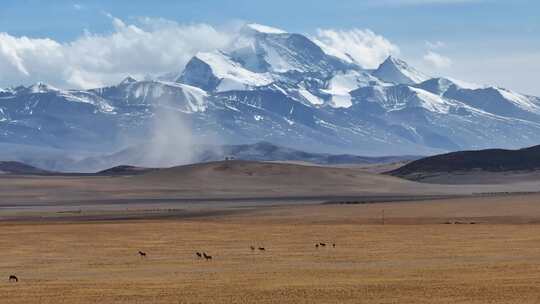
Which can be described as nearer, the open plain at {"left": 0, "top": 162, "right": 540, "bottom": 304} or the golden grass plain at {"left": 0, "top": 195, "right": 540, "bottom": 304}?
the golden grass plain at {"left": 0, "top": 195, "right": 540, "bottom": 304}

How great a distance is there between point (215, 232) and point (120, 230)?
7803 mm

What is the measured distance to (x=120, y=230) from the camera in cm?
8956

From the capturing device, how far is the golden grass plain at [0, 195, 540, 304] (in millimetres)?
45875

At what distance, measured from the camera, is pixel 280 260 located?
206 feet

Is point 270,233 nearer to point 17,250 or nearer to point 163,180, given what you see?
point 17,250

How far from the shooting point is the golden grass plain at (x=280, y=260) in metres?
45.9

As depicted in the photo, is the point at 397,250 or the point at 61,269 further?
the point at 397,250

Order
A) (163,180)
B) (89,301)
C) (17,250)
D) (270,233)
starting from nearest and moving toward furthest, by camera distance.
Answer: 1. (89,301)
2. (17,250)
3. (270,233)
4. (163,180)

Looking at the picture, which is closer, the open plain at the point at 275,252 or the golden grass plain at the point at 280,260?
the golden grass plain at the point at 280,260

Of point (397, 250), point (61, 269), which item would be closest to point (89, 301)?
point (61, 269)

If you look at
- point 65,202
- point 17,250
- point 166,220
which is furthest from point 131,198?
point 17,250

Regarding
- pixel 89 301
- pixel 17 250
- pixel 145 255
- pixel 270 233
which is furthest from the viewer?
pixel 270 233

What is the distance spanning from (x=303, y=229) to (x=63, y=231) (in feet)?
55.7

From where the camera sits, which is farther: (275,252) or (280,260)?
(275,252)
